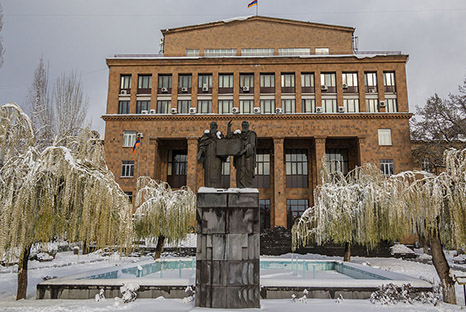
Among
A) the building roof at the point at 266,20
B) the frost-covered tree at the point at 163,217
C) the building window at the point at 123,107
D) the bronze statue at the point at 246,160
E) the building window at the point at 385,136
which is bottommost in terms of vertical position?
the frost-covered tree at the point at 163,217

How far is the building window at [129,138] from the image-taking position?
118 feet

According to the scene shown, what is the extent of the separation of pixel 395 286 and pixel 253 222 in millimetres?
4360

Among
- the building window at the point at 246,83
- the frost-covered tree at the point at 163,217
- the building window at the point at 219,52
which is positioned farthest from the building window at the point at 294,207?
the frost-covered tree at the point at 163,217

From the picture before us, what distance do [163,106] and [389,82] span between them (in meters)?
23.7

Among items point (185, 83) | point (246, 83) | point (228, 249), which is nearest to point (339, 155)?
point (246, 83)

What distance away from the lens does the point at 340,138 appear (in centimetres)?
3612

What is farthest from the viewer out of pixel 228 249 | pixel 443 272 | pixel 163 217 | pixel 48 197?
pixel 163 217

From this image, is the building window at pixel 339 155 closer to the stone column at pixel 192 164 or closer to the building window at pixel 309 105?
the building window at pixel 309 105

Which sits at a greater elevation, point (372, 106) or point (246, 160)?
point (372, 106)

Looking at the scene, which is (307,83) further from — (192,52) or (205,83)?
(192,52)

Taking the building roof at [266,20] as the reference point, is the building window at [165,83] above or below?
below

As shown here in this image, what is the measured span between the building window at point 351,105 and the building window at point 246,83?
32.0 feet

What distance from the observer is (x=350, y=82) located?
36.8m

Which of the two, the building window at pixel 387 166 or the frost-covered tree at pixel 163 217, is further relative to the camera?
the building window at pixel 387 166
